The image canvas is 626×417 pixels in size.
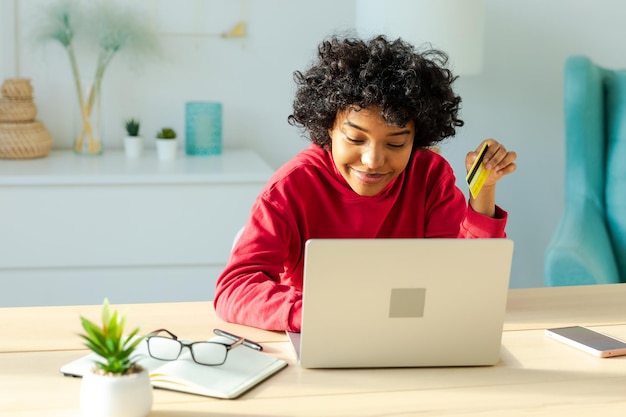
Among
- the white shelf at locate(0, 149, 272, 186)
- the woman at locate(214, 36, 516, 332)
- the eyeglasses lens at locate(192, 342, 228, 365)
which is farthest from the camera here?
the white shelf at locate(0, 149, 272, 186)

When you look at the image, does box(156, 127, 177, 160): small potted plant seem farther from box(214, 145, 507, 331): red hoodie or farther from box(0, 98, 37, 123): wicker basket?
box(214, 145, 507, 331): red hoodie

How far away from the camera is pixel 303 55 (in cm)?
318

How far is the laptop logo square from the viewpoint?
127 centimetres

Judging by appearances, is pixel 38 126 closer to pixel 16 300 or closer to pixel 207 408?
pixel 16 300

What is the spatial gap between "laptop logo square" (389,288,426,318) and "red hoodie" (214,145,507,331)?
21 centimetres

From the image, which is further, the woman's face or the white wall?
the white wall

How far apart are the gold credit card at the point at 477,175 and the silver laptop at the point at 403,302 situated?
32 centimetres

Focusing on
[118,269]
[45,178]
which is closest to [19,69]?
[45,178]

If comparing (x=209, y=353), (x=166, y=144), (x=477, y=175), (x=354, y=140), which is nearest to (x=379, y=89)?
(x=354, y=140)

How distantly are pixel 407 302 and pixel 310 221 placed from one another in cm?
52

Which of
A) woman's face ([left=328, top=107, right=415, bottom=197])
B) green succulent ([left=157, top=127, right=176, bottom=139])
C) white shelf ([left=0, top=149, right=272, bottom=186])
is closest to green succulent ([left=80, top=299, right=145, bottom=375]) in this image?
woman's face ([left=328, top=107, right=415, bottom=197])

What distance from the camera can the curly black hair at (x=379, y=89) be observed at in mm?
1616

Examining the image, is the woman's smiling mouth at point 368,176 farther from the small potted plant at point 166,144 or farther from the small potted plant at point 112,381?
the small potted plant at point 166,144

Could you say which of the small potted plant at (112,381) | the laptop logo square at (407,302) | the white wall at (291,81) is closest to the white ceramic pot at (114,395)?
the small potted plant at (112,381)
